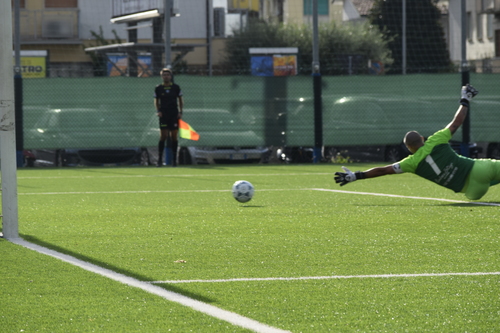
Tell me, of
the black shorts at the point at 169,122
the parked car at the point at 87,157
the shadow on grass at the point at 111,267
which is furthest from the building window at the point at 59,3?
the shadow on grass at the point at 111,267

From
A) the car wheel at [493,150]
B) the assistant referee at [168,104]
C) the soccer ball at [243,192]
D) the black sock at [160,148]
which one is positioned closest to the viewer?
the soccer ball at [243,192]

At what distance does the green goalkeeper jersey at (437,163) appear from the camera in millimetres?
9594

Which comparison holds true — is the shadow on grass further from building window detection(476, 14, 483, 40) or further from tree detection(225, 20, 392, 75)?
building window detection(476, 14, 483, 40)

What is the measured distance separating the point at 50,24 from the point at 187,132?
25922 millimetres

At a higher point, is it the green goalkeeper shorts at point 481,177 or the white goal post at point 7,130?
the white goal post at point 7,130

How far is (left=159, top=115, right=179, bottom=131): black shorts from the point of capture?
18.4 metres

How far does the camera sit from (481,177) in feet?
32.0

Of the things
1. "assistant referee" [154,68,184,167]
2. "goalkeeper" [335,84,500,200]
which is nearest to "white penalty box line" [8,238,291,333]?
"goalkeeper" [335,84,500,200]

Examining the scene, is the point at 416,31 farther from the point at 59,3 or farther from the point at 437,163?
the point at 437,163

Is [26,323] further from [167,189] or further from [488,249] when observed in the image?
[167,189]

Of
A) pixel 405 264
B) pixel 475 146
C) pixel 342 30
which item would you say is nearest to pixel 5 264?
pixel 405 264

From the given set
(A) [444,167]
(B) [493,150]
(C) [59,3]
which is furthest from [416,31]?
(A) [444,167]

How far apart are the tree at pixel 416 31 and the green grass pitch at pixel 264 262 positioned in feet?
109

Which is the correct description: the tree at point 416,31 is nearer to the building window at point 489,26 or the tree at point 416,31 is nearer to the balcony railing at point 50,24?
the building window at point 489,26
